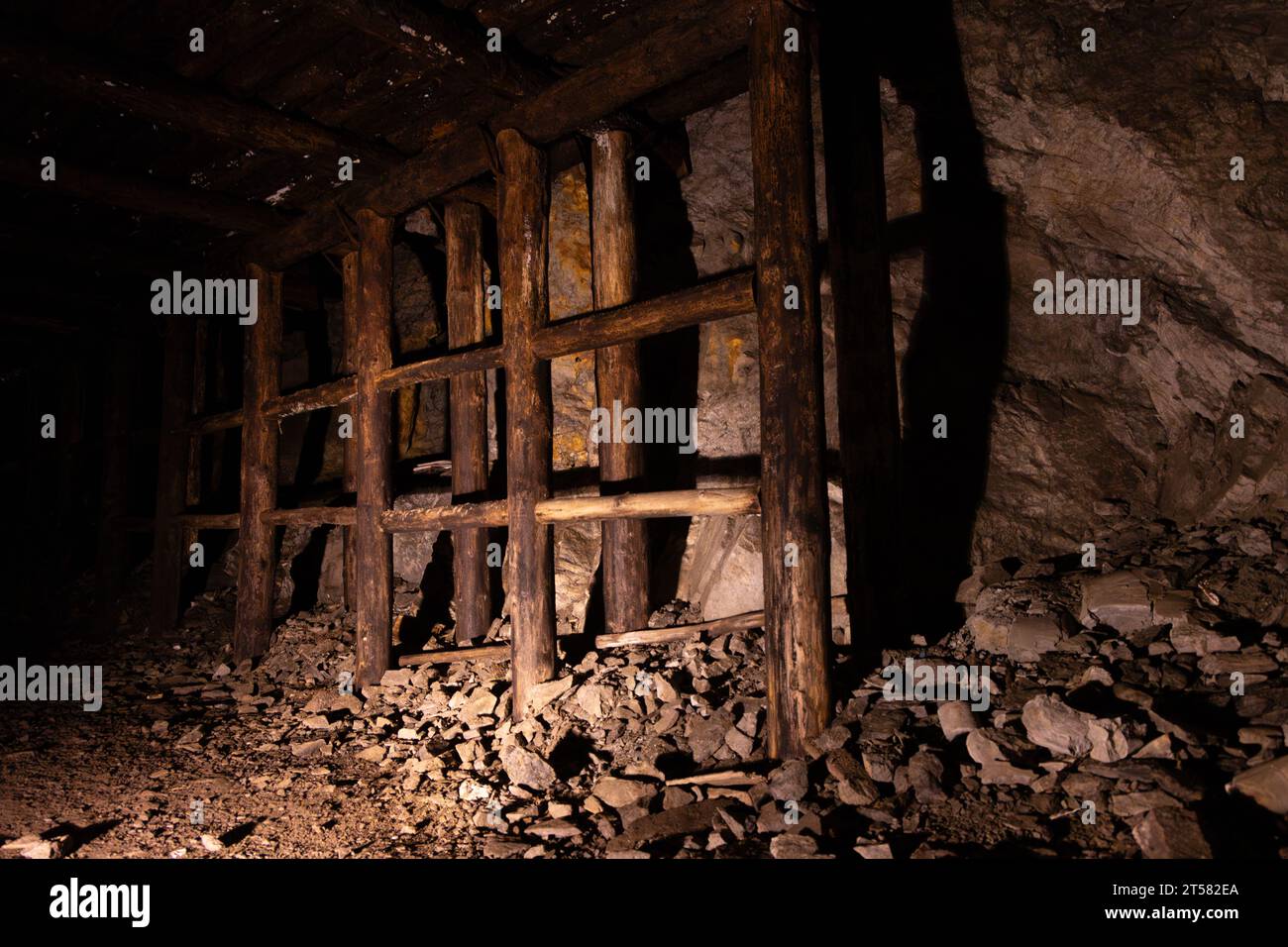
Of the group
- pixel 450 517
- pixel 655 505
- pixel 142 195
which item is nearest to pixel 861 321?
pixel 655 505

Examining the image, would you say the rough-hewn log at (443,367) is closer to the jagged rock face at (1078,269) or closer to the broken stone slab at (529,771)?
the jagged rock face at (1078,269)

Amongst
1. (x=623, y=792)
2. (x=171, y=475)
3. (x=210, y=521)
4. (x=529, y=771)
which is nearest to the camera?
(x=623, y=792)

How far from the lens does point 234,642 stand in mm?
5523

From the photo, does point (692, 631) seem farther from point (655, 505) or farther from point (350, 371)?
point (350, 371)

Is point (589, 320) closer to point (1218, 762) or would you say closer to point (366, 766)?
point (366, 766)

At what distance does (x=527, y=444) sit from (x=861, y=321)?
1.81 meters

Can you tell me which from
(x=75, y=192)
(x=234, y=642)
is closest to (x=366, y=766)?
(x=234, y=642)

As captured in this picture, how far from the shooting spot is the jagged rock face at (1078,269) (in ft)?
11.2

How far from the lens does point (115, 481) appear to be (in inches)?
291

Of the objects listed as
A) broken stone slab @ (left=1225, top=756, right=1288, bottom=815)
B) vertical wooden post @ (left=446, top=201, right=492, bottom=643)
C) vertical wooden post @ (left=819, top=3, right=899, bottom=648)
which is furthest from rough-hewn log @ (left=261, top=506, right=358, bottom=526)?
broken stone slab @ (left=1225, top=756, right=1288, bottom=815)

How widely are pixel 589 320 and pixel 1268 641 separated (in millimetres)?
2901

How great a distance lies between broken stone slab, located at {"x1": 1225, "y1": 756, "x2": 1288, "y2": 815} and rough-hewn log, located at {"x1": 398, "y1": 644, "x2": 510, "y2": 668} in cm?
336

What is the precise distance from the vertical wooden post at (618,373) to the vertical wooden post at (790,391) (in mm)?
1331

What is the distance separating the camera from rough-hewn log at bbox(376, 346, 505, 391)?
3871 mm
